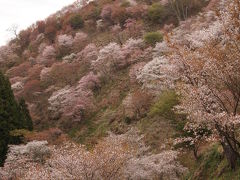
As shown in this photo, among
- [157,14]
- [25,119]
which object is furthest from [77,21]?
[25,119]

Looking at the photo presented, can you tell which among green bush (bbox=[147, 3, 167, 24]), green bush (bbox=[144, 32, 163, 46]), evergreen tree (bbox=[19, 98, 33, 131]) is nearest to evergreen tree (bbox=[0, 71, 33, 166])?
evergreen tree (bbox=[19, 98, 33, 131])

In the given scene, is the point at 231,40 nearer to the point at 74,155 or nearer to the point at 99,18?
the point at 74,155

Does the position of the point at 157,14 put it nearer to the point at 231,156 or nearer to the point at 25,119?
the point at 25,119

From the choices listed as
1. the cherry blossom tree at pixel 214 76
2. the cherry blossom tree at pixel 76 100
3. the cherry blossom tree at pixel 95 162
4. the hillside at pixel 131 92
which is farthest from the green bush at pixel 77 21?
the cherry blossom tree at pixel 214 76

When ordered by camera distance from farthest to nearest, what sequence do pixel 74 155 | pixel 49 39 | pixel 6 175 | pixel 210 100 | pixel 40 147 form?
pixel 49 39 → pixel 40 147 → pixel 6 175 → pixel 74 155 → pixel 210 100

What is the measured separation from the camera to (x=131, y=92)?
42719 mm

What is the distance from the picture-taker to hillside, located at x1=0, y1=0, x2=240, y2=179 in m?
13.3

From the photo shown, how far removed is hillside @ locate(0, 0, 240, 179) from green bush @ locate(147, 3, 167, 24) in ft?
0.62

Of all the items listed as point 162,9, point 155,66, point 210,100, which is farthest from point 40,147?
point 162,9

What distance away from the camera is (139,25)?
58.9 m

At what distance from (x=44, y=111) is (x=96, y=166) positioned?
30671mm

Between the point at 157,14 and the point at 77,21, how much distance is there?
21.5 m

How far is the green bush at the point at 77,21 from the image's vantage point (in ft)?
240

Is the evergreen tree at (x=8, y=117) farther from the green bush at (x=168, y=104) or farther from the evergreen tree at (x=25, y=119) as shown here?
the green bush at (x=168, y=104)
